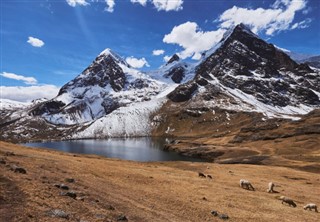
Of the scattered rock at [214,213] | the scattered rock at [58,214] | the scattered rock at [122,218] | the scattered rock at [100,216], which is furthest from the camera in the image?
the scattered rock at [214,213]

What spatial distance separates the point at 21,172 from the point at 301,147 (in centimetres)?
14256

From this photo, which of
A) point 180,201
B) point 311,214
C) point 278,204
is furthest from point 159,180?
point 311,214

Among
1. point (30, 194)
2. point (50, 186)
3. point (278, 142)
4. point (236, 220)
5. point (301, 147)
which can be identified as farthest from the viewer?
point (278, 142)

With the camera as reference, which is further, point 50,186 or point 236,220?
point 236,220

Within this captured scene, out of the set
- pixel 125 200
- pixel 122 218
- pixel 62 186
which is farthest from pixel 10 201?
pixel 125 200

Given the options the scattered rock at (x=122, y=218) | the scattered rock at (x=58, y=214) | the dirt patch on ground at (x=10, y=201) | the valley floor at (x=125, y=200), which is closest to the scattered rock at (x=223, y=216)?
the valley floor at (x=125, y=200)

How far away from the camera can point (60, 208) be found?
21250 millimetres

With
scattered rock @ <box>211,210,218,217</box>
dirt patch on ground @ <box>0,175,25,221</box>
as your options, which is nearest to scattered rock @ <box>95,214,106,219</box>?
dirt patch on ground @ <box>0,175,25,221</box>

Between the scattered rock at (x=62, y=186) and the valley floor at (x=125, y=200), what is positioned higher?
the scattered rock at (x=62, y=186)

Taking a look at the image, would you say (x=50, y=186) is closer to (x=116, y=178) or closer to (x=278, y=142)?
(x=116, y=178)

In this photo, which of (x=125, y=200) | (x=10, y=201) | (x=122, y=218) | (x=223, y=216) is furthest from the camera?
(x=223, y=216)

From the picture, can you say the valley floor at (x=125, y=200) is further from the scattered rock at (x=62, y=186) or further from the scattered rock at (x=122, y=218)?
the scattered rock at (x=62, y=186)

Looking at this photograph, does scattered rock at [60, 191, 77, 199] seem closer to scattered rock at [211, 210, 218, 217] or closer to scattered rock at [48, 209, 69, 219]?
scattered rock at [48, 209, 69, 219]

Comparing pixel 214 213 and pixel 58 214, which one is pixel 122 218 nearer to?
pixel 58 214
